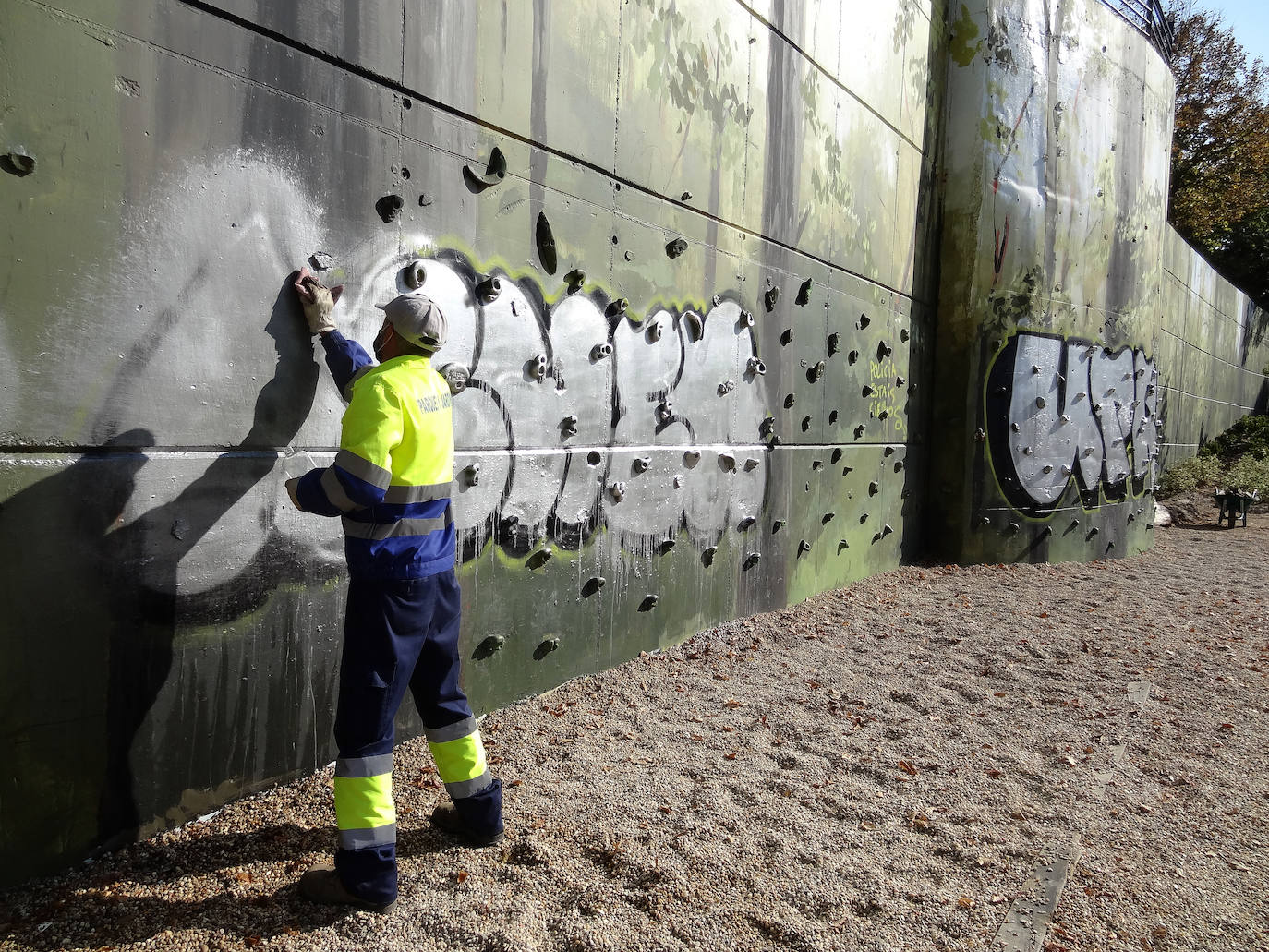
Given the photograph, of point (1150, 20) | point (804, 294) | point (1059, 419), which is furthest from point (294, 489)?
point (1150, 20)

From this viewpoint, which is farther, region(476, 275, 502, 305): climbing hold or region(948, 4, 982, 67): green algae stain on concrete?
region(948, 4, 982, 67): green algae stain on concrete

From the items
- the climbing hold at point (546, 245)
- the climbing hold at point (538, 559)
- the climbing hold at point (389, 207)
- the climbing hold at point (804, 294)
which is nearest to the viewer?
the climbing hold at point (389, 207)

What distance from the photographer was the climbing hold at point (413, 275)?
3750 millimetres

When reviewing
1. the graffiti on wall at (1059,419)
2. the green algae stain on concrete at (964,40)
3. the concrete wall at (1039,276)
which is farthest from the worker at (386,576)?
the green algae stain on concrete at (964,40)

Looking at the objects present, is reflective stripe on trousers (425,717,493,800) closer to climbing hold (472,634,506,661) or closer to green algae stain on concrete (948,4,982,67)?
climbing hold (472,634,506,661)

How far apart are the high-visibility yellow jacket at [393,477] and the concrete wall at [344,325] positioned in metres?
0.71

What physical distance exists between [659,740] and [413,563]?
2.05 metres

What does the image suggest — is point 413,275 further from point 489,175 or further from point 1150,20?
point 1150,20

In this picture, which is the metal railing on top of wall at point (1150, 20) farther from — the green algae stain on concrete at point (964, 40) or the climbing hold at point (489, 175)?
the climbing hold at point (489, 175)

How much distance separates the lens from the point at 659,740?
4301 millimetres

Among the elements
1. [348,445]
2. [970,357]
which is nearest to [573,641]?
[348,445]

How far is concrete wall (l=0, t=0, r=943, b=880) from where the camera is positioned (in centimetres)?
270

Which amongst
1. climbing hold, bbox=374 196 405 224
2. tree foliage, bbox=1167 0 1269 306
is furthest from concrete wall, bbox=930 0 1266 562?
tree foliage, bbox=1167 0 1269 306

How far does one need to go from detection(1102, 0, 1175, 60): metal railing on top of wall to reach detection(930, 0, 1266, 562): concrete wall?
25cm
